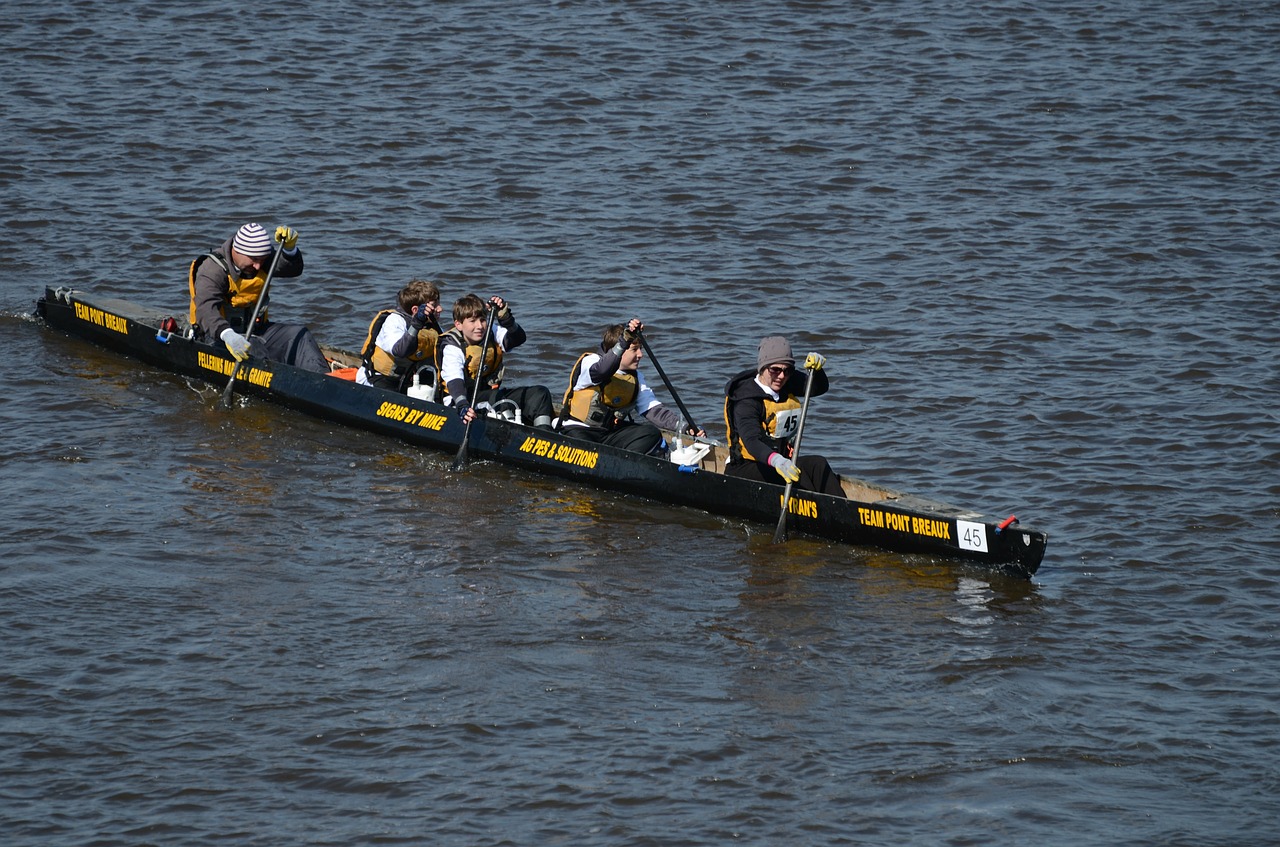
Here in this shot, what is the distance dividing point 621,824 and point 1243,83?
1762cm

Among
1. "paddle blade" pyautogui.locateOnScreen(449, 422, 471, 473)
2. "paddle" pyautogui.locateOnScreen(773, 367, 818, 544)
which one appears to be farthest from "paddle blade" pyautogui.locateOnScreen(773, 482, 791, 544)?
"paddle blade" pyautogui.locateOnScreen(449, 422, 471, 473)

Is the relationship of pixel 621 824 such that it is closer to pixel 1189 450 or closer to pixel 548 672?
pixel 548 672

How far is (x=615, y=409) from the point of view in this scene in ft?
40.4

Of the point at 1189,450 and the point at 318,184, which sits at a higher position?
the point at 318,184

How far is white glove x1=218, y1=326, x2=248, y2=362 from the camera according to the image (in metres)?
13.4

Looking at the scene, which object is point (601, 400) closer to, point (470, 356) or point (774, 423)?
point (470, 356)

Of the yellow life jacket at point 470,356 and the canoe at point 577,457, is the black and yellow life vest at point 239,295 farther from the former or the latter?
the yellow life jacket at point 470,356

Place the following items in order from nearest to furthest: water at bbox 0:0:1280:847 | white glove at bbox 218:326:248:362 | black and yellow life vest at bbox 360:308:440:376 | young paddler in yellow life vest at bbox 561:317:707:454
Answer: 1. water at bbox 0:0:1280:847
2. young paddler in yellow life vest at bbox 561:317:707:454
3. black and yellow life vest at bbox 360:308:440:376
4. white glove at bbox 218:326:248:362

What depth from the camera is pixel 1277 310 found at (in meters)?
15.4

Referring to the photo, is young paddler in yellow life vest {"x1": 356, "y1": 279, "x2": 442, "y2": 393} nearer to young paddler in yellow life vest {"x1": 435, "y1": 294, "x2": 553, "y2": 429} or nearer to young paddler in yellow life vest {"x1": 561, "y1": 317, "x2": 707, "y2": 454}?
young paddler in yellow life vest {"x1": 435, "y1": 294, "x2": 553, "y2": 429}

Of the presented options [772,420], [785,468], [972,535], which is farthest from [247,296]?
[972,535]

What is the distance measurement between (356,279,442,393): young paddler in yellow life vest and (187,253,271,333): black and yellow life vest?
50.1 inches

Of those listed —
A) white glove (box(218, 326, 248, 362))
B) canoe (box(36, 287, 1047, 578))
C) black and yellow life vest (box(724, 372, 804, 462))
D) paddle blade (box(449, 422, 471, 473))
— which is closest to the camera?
canoe (box(36, 287, 1047, 578))

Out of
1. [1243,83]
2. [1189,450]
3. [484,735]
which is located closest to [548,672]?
[484,735]
